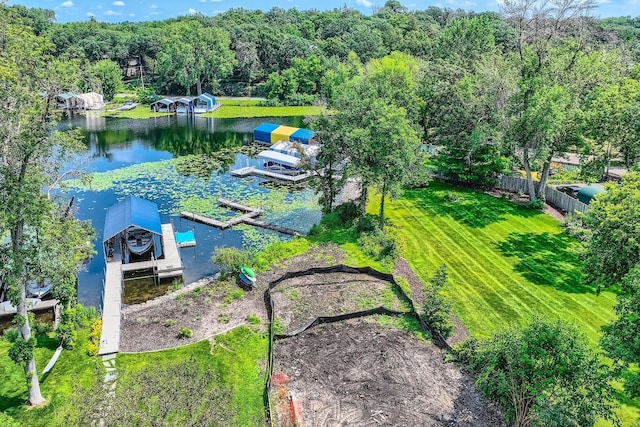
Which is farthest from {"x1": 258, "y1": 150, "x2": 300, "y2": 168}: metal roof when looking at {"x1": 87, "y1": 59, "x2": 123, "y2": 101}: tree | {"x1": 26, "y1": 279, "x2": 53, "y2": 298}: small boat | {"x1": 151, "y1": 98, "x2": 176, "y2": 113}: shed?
{"x1": 87, "y1": 59, "x2": 123, "y2": 101}: tree

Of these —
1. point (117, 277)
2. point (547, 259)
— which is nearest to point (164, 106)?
point (117, 277)

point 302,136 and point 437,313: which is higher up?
point 302,136

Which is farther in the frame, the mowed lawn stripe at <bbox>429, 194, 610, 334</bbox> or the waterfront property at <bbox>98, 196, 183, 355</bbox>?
the waterfront property at <bbox>98, 196, 183, 355</bbox>

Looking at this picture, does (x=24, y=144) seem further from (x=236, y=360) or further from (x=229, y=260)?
(x=229, y=260)

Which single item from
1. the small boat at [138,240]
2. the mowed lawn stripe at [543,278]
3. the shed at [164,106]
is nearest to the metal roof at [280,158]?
the small boat at [138,240]

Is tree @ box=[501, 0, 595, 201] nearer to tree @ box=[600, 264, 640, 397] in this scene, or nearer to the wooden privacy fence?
the wooden privacy fence

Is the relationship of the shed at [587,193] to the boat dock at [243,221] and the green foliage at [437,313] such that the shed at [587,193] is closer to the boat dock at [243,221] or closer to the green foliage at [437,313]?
the green foliage at [437,313]

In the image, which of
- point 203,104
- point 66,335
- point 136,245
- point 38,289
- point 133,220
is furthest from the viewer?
point 203,104
